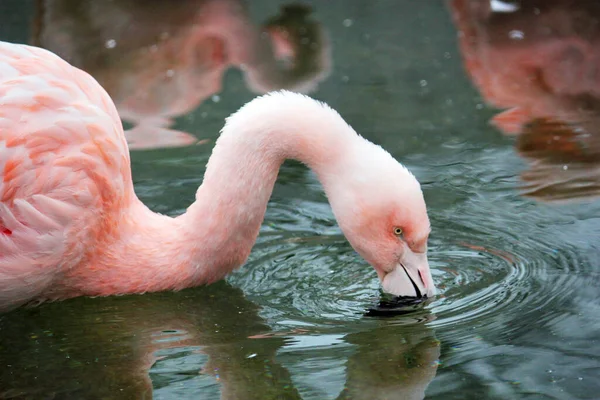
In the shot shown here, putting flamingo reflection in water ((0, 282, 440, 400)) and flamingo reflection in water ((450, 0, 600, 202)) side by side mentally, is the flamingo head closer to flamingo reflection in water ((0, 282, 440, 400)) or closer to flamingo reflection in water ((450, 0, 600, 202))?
flamingo reflection in water ((0, 282, 440, 400))

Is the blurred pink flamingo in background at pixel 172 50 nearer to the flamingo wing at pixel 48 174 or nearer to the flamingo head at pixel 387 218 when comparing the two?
the flamingo wing at pixel 48 174

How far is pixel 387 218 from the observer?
3432mm

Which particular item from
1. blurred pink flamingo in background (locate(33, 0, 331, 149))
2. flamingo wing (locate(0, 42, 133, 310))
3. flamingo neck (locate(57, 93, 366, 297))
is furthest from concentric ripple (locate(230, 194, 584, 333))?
blurred pink flamingo in background (locate(33, 0, 331, 149))

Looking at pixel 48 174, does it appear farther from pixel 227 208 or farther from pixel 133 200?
pixel 227 208

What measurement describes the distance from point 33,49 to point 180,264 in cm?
115

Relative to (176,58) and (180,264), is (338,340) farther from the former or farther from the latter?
(176,58)

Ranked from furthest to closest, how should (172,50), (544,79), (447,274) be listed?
(172,50) < (544,79) < (447,274)

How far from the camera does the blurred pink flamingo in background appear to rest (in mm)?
6367

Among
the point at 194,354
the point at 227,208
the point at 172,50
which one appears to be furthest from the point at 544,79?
the point at 194,354

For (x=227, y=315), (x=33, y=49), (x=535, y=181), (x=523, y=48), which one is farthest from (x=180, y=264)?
(x=523, y=48)

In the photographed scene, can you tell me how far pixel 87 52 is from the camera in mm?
7359

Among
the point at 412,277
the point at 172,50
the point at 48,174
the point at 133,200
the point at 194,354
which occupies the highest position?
the point at 172,50

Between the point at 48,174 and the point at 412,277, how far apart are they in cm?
152

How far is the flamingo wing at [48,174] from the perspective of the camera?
3.49 m
